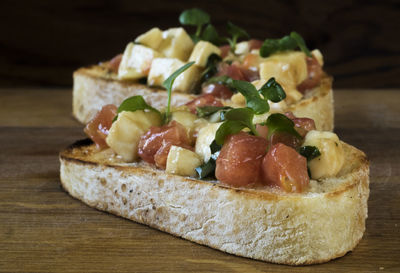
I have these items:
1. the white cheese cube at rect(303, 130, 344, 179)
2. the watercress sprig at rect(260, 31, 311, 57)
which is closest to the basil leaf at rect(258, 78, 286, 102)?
the white cheese cube at rect(303, 130, 344, 179)

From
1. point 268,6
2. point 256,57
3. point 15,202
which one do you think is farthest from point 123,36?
point 15,202

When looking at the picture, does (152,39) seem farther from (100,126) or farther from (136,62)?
(100,126)

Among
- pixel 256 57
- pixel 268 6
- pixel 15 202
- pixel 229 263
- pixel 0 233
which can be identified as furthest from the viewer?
pixel 268 6

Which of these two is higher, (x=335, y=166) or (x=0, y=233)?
(x=335, y=166)

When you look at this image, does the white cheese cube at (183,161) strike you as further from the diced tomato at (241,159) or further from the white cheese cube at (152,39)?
the white cheese cube at (152,39)

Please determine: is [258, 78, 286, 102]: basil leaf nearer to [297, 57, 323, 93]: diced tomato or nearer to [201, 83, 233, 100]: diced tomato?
[201, 83, 233, 100]: diced tomato

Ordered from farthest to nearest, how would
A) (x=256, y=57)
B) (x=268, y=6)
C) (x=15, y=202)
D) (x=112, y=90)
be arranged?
(x=268, y=6), (x=112, y=90), (x=256, y=57), (x=15, y=202)

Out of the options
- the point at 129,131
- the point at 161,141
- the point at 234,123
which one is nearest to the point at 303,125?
the point at 234,123

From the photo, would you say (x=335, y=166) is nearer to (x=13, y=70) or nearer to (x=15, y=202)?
(x=15, y=202)
